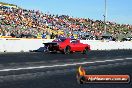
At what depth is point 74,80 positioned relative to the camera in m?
13.8

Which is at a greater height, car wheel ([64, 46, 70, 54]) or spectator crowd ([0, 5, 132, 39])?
spectator crowd ([0, 5, 132, 39])

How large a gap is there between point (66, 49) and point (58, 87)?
2123cm

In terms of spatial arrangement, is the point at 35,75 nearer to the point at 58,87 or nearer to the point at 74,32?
the point at 58,87

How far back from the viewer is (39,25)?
53.1 metres

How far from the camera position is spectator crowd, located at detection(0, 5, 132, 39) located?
149 feet

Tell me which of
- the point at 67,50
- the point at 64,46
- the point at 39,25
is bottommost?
the point at 67,50

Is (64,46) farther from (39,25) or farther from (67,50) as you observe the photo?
(39,25)

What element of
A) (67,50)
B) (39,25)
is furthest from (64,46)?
(39,25)

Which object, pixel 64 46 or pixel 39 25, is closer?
pixel 64 46

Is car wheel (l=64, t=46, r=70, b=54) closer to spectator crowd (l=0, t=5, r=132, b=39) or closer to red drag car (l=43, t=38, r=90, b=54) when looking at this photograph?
red drag car (l=43, t=38, r=90, b=54)

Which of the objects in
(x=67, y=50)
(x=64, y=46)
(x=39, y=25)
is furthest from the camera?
(x=39, y=25)

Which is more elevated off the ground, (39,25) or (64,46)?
(39,25)

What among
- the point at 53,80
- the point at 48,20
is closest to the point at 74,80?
the point at 53,80

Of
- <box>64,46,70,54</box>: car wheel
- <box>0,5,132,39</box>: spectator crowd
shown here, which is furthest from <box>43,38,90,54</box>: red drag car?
<box>0,5,132,39</box>: spectator crowd
